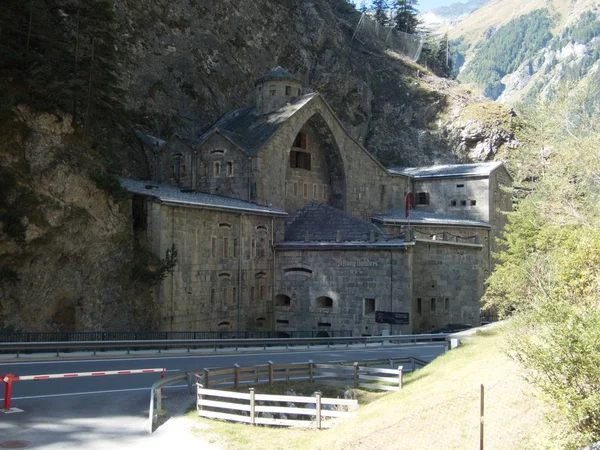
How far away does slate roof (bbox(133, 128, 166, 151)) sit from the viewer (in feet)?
138

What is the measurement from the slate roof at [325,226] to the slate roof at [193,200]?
164 centimetres

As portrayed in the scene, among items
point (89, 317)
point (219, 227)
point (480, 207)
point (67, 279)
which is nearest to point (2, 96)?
point (67, 279)

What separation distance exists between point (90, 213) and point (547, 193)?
68.6 ft

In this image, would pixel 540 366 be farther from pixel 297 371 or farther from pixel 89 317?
pixel 89 317

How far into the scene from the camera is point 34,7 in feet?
84.9

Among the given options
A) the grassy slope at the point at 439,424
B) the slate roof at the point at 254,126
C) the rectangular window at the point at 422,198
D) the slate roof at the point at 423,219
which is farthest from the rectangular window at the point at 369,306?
the rectangular window at the point at 422,198

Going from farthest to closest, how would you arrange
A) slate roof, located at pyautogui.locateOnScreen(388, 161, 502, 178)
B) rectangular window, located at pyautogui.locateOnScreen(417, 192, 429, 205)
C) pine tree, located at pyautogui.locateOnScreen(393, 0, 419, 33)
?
pine tree, located at pyautogui.locateOnScreen(393, 0, 419, 33) < rectangular window, located at pyautogui.locateOnScreen(417, 192, 429, 205) < slate roof, located at pyautogui.locateOnScreen(388, 161, 502, 178)

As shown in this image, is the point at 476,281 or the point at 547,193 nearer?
the point at 547,193

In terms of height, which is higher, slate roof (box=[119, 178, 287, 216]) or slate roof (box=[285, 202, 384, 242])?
slate roof (box=[119, 178, 287, 216])

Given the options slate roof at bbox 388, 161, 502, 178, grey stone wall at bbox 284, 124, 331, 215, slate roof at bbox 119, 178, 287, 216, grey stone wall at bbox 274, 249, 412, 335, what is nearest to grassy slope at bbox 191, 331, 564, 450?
slate roof at bbox 119, 178, 287, 216

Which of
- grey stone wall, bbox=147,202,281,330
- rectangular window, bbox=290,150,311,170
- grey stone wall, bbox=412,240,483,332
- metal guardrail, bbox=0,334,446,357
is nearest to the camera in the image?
metal guardrail, bbox=0,334,446,357

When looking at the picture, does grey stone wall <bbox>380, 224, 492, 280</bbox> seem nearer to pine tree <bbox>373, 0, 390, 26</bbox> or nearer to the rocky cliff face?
the rocky cliff face

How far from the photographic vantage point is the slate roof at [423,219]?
148ft

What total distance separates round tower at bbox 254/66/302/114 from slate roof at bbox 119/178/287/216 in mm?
8757
